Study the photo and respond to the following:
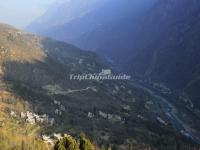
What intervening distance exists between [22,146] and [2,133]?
65.5ft

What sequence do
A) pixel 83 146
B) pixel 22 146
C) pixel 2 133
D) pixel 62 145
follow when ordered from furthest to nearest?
pixel 2 133, pixel 22 146, pixel 83 146, pixel 62 145

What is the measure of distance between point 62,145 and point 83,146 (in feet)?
27.2

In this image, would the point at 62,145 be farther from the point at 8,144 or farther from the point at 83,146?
the point at 8,144

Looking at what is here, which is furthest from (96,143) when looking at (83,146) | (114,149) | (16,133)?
(83,146)

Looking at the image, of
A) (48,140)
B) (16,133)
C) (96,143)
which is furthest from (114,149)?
(16,133)

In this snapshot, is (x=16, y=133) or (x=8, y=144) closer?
(x=8, y=144)

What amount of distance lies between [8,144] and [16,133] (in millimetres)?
21807

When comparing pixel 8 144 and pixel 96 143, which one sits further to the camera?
pixel 96 143

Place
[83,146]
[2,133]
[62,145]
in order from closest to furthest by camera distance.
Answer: [62,145], [83,146], [2,133]

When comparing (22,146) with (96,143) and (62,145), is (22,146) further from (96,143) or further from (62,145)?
(62,145)

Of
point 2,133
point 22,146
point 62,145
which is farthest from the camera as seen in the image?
point 2,133

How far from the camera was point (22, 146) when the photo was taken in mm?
175250

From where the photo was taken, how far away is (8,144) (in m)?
178

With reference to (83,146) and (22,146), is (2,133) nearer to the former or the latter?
(22,146)
